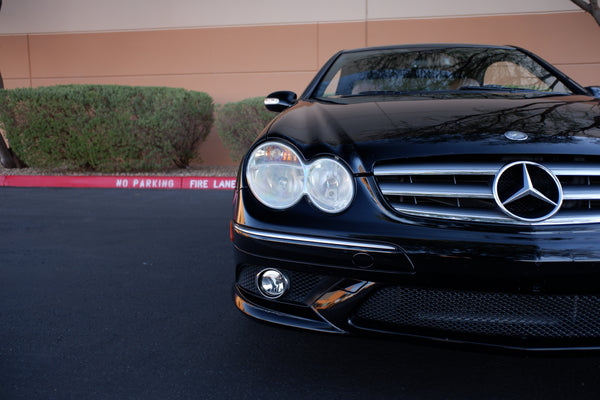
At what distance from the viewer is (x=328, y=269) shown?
1553 mm

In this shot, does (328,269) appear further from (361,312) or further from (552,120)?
(552,120)

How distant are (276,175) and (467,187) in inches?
25.1

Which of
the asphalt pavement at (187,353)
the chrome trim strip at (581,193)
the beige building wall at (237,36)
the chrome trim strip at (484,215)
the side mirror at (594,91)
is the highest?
the beige building wall at (237,36)

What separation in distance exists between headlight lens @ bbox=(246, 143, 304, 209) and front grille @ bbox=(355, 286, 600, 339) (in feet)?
1.43

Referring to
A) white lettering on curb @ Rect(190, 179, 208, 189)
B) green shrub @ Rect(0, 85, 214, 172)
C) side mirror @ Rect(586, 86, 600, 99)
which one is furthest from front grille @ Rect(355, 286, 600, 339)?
green shrub @ Rect(0, 85, 214, 172)

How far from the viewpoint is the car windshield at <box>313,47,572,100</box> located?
105 inches

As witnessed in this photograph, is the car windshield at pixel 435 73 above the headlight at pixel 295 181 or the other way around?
above

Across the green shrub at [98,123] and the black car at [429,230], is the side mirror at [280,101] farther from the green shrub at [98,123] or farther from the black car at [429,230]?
the green shrub at [98,123]

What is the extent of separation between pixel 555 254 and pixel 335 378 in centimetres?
89

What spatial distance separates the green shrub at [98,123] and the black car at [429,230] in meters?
5.61

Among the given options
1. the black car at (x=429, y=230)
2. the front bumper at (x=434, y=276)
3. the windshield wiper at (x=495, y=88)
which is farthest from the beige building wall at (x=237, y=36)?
the front bumper at (x=434, y=276)

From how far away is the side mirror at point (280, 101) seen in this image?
2910 millimetres

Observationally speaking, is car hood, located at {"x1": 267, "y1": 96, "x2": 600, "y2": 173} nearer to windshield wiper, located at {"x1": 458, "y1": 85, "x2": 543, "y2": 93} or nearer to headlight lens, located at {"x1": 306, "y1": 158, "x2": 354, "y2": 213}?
headlight lens, located at {"x1": 306, "y1": 158, "x2": 354, "y2": 213}

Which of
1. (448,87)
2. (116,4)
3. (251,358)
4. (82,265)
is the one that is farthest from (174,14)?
(251,358)
